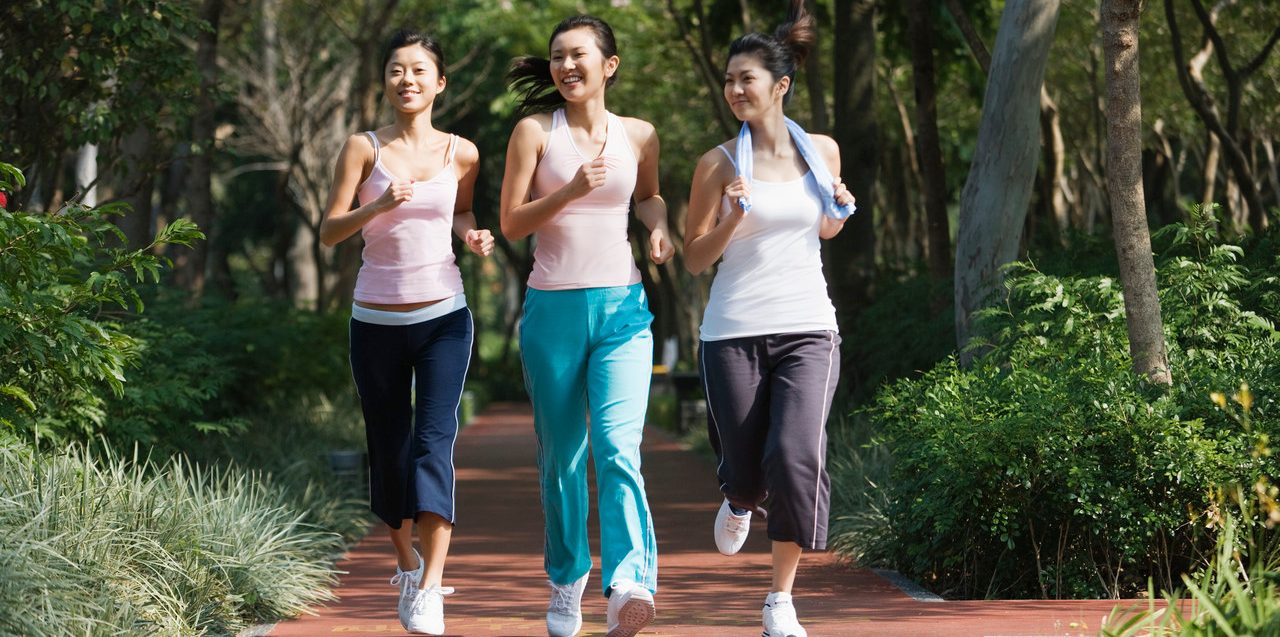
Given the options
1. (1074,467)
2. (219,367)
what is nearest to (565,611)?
(1074,467)

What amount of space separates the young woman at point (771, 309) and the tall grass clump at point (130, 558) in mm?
2162

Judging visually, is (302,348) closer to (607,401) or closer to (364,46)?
(364,46)

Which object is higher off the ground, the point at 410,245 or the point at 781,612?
the point at 410,245

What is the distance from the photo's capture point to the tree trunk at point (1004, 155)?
1066 centimetres

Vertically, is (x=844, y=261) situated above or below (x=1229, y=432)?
above

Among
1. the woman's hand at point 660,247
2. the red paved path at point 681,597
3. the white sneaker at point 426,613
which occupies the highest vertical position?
the woman's hand at point 660,247

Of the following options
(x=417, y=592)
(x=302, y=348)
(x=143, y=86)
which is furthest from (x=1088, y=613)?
(x=302, y=348)

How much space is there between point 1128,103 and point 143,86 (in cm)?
675

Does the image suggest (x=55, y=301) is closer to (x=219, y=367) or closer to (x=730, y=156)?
(x=730, y=156)

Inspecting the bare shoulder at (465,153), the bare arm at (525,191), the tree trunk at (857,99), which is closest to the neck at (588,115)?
the bare arm at (525,191)

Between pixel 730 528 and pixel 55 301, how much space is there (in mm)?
3220

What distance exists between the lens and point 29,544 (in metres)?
5.41

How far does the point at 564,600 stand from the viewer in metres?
5.92

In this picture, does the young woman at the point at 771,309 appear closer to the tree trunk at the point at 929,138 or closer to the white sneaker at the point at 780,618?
the white sneaker at the point at 780,618
